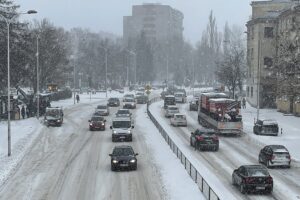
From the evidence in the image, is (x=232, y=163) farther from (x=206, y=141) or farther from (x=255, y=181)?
(x=255, y=181)

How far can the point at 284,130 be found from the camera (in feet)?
200

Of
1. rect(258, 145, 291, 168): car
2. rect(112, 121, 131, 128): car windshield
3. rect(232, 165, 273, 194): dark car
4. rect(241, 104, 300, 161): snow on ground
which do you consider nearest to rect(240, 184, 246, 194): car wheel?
rect(232, 165, 273, 194): dark car

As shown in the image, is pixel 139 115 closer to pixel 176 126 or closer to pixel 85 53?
pixel 176 126

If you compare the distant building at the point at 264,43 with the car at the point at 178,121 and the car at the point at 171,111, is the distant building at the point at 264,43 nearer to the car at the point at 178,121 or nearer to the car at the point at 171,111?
the car at the point at 171,111

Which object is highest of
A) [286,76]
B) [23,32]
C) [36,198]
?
[23,32]

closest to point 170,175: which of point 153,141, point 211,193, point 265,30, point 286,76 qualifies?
point 211,193

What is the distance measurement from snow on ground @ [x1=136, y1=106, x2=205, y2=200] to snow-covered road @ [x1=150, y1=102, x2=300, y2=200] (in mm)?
1419

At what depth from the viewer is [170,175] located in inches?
1393

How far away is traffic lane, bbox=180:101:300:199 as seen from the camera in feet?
104

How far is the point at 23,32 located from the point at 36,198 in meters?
49.5

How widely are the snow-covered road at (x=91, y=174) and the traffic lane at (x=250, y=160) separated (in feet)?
13.3

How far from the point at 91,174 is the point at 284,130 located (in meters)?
30.1

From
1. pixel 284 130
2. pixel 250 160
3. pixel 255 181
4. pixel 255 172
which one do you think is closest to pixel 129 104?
pixel 284 130

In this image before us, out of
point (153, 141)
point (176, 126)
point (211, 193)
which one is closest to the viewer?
point (211, 193)
